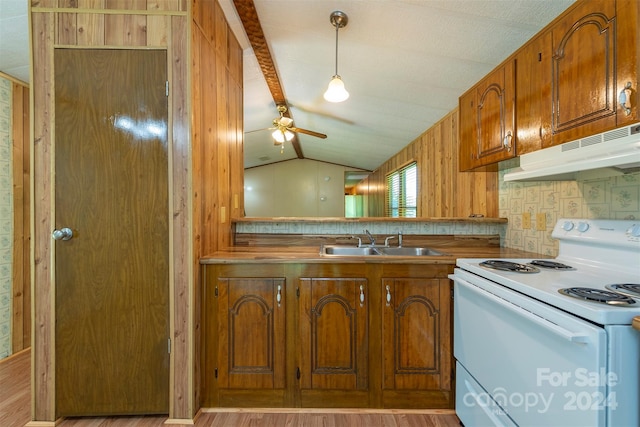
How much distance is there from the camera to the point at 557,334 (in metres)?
0.88

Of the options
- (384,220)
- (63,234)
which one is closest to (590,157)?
(384,220)

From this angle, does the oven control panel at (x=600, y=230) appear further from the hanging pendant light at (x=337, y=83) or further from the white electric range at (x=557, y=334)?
the hanging pendant light at (x=337, y=83)

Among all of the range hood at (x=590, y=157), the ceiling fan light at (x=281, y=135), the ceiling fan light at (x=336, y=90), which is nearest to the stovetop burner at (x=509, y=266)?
the range hood at (x=590, y=157)

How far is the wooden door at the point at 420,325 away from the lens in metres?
1.60

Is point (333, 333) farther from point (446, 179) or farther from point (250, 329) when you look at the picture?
point (446, 179)

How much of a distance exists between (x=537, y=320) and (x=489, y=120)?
1.22 m

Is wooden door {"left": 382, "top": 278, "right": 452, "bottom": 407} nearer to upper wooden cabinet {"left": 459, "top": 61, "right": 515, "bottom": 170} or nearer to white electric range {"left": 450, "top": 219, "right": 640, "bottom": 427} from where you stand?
white electric range {"left": 450, "top": 219, "right": 640, "bottom": 427}

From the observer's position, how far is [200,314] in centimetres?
160

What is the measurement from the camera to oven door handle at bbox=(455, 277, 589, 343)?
823 millimetres

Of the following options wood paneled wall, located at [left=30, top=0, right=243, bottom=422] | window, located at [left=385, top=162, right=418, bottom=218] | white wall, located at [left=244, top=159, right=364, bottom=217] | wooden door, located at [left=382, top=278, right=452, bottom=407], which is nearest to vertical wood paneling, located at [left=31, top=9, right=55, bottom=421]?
wood paneled wall, located at [left=30, top=0, right=243, bottom=422]

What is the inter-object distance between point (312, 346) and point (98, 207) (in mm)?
1379

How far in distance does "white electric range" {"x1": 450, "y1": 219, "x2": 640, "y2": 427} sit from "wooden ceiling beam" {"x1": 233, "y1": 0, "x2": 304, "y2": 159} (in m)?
2.10

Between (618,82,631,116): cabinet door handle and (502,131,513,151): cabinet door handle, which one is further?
(502,131,513,151): cabinet door handle

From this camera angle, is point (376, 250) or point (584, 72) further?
point (376, 250)
